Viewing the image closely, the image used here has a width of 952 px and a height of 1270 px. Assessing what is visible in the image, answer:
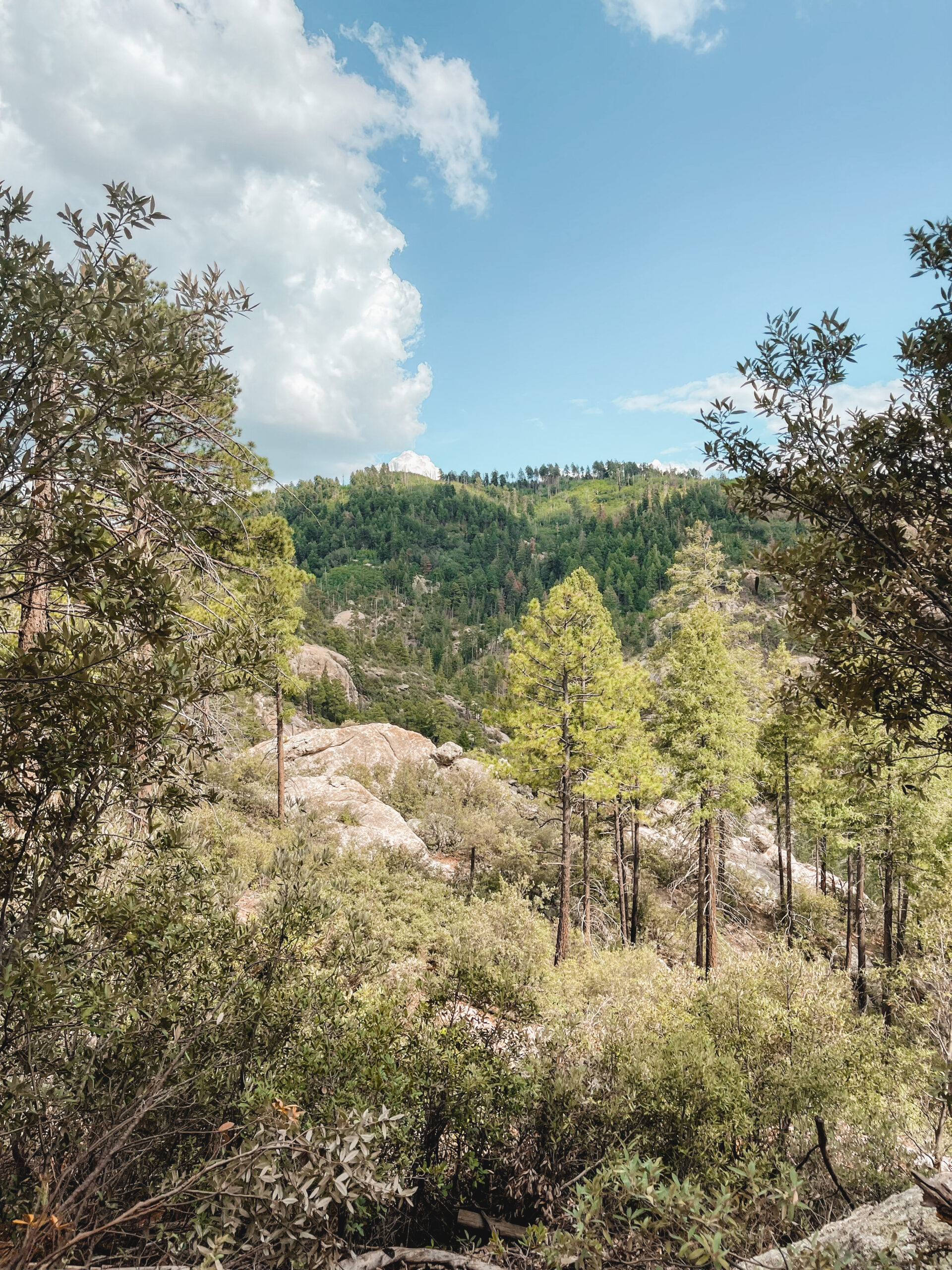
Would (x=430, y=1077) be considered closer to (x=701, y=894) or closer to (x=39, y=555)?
(x=39, y=555)

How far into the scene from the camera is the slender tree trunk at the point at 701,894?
15.3m

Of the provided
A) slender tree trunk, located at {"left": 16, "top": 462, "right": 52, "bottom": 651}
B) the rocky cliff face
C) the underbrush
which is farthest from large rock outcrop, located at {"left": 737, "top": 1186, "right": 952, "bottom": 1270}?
slender tree trunk, located at {"left": 16, "top": 462, "right": 52, "bottom": 651}

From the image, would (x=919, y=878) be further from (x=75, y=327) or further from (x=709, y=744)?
(x=75, y=327)

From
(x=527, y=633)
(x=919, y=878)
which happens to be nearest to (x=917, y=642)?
(x=527, y=633)

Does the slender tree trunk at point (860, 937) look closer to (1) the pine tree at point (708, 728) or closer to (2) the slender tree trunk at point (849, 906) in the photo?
(2) the slender tree trunk at point (849, 906)

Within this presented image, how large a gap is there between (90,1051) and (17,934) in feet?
4.18

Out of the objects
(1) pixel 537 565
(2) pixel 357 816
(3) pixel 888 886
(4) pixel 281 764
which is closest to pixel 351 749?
(2) pixel 357 816

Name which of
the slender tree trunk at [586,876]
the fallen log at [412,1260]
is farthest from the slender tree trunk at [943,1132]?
the slender tree trunk at [586,876]

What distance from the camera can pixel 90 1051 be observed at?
10.4ft

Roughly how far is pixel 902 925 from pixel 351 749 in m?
22.4

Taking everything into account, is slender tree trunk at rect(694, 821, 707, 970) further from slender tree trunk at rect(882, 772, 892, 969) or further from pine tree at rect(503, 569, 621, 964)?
slender tree trunk at rect(882, 772, 892, 969)

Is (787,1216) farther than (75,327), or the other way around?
(75,327)

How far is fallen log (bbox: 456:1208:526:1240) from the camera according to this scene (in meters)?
3.76

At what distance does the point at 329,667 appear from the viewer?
7025 centimetres
